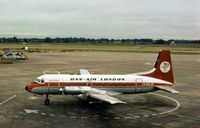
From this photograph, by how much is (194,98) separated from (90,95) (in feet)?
51.8

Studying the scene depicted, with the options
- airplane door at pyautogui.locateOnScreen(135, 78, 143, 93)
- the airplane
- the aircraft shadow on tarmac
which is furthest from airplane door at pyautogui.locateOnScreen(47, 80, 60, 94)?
airplane door at pyautogui.locateOnScreen(135, 78, 143, 93)

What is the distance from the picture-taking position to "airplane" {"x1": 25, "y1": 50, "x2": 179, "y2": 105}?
3383 cm

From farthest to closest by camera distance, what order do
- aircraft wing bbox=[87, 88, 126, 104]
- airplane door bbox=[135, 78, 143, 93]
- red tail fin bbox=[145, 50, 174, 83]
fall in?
red tail fin bbox=[145, 50, 174, 83], airplane door bbox=[135, 78, 143, 93], aircraft wing bbox=[87, 88, 126, 104]

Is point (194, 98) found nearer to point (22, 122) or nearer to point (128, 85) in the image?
point (128, 85)

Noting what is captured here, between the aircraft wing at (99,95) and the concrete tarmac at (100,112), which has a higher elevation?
the aircraft wing at (99,95)

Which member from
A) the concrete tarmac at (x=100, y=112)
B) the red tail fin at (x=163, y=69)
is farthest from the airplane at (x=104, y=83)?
the concrete tarmac at (x=100, y=112)

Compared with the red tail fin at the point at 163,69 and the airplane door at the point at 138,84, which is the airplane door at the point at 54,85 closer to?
the airplane door at the point at 138,84

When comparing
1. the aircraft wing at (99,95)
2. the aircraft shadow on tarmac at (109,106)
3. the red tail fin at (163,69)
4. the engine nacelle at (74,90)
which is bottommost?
the aircraft shadow on tarmac at (109,106)

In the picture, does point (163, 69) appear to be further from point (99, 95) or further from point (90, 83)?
point (99, 95)

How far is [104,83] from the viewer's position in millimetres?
34812

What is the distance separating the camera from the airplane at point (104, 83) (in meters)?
33.8

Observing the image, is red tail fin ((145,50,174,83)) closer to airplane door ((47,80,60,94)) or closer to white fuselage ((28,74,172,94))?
white fuselage ((28,74,172,94))

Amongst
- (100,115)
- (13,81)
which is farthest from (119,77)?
(13,81)

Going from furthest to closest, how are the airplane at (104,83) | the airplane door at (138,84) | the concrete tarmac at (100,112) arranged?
the airplane door at (138,84) → the airplane at (104,83) → the concrete tarmac at (100,112)
